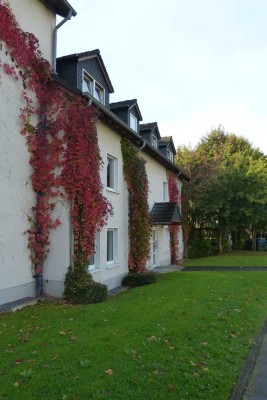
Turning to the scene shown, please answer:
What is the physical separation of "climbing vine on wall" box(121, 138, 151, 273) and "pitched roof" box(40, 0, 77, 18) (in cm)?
509

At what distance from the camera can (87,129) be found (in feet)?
34.9

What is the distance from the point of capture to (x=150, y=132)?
64.6 feet

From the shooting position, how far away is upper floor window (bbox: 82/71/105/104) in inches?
493

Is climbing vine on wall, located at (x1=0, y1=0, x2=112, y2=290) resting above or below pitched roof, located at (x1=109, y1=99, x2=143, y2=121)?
below

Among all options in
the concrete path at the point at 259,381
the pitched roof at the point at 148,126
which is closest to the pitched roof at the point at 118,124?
the pitched roof at the point at 148,126

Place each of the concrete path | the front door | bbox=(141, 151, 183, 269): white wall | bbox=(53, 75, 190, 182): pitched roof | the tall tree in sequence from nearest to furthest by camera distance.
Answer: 1. the concrete path
2. bbox=(53, 75, 190, 182): pitched roof
3. bbox=(141, 151, 183, 269): white wall
4. the front door
5. the tall tree

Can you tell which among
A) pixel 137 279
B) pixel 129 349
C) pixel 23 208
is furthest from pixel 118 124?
pixel 129 349

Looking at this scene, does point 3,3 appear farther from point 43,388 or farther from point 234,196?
point 234,196

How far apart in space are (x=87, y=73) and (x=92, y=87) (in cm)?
67

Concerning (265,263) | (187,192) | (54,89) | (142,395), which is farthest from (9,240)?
(187,192)

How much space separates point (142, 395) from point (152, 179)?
15.3 metres

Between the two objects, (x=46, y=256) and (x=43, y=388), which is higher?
(x=46, y=256)

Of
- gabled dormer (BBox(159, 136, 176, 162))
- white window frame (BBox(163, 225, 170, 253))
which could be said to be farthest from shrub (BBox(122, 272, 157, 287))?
gabled dormer (BBox(159, 136, 176, 162))

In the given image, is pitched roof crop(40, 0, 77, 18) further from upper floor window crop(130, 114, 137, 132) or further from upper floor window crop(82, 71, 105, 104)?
upper floor window crop(130, 114, 137, 132)
